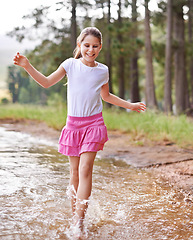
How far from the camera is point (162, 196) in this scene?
4.10 meters

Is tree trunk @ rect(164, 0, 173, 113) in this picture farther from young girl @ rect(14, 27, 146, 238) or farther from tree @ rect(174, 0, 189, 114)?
young girl @ rect(14, 27, 146, 238)

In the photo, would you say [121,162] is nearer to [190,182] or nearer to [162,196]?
[190,182]

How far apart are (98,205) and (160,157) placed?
118 inches

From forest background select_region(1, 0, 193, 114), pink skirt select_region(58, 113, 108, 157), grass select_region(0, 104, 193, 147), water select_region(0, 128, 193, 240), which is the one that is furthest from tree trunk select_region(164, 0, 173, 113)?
pink skirt select_region(58, 113, 108, 157)

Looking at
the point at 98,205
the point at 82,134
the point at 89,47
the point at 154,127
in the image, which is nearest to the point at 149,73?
the point at 154,127

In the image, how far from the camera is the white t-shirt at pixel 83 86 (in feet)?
9.75

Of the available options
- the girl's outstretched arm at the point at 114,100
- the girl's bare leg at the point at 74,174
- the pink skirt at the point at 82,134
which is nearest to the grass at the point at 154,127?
the girl's outstretched arm at the point at 114,100

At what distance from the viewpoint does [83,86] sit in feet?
9.74

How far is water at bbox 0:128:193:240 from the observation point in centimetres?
293

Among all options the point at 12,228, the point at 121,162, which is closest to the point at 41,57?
the point at 121,162

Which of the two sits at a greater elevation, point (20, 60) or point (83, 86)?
point (20, 60)

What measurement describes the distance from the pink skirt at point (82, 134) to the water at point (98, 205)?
0.73 m

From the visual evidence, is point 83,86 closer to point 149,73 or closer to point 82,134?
point 82,134

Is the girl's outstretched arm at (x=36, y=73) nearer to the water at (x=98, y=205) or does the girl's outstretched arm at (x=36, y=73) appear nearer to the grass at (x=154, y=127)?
the water at (x=98, y=205)
